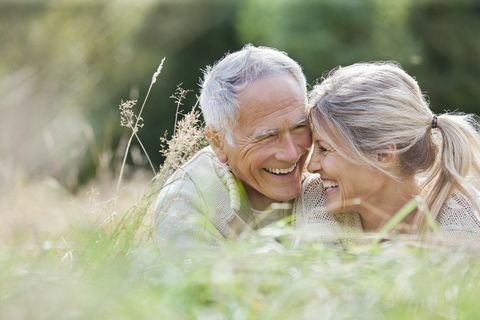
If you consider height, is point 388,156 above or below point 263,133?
below

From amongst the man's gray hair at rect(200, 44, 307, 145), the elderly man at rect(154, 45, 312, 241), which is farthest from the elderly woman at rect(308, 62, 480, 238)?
the man's gray hair at rect(200, 44, 307, 145)

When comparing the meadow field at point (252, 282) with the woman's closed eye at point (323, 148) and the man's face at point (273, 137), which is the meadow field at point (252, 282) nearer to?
the woman's closed eye at point (323, 148)

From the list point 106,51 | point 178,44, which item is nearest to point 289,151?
point 106,51

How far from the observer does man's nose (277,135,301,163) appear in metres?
4.48

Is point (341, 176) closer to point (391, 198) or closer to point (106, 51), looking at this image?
point (391, 198)

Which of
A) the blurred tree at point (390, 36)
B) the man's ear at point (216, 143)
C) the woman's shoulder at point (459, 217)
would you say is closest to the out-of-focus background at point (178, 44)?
the blurred tree at point (390, 36)

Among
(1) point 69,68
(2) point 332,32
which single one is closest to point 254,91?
(2) point 332,32

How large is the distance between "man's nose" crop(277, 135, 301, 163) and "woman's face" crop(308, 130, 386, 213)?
0.24 ft

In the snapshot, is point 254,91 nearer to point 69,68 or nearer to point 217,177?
point 217,177

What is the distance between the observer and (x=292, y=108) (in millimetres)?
4551

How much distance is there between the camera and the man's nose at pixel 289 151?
4477 millimetres

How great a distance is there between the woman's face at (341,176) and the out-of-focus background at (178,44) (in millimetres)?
10509

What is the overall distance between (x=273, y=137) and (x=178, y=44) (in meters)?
13.9

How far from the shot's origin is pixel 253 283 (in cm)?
231
